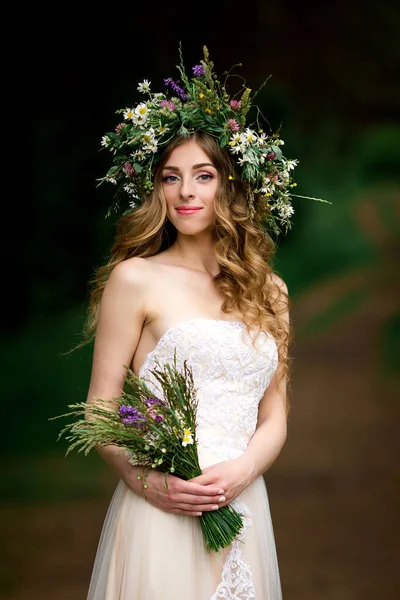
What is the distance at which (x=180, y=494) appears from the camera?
335 centimetres

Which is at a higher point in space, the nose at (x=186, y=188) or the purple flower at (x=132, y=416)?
the nose at (x=186, y=188)

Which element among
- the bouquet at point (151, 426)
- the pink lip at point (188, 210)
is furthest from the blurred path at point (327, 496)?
the bouquet at point (151, 426)

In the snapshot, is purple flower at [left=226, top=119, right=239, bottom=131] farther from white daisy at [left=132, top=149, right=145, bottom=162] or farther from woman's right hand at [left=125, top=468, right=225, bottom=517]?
woman's right hand at [left=125, top=468, right=225, bottom=517]

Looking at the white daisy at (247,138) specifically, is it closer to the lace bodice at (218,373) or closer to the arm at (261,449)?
the arm at (261,449)

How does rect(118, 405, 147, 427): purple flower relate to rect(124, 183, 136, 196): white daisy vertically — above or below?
below

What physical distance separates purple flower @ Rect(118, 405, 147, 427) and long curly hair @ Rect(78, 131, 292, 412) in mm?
700

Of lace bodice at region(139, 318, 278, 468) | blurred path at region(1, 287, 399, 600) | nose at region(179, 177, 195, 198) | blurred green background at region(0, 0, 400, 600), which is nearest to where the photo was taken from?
lace bodice at region(139, 318, 278, 468)

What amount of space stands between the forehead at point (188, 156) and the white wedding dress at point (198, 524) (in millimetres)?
607

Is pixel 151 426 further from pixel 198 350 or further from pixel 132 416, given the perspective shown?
pixel 198 350

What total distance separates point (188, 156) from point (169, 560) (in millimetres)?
1447

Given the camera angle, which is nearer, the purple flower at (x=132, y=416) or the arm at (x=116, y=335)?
the purple flower at (x=132, y=416)

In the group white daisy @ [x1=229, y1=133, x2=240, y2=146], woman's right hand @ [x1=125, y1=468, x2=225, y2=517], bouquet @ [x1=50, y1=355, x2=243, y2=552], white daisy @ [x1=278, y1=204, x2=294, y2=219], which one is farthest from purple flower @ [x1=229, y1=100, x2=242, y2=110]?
woman's right hand @ [x1=125, y1=468, x2=225, y2=517]

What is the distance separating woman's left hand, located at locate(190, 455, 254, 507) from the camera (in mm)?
3365

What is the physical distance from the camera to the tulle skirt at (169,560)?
11.2 ft
